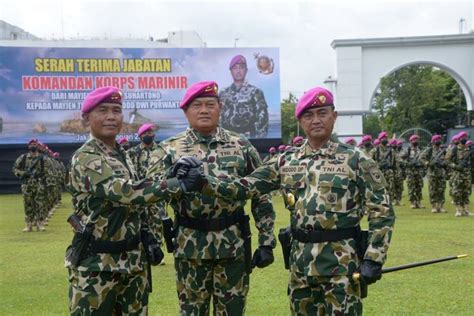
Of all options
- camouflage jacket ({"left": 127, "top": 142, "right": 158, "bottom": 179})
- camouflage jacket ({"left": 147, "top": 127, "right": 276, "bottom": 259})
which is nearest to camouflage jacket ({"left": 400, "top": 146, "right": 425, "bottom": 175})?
camouflage jacket ({"left": 127, "top": 142, "right": 158, "bottom": 179})

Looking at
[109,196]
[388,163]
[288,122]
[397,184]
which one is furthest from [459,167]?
[288,122]

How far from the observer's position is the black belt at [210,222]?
4012 mm

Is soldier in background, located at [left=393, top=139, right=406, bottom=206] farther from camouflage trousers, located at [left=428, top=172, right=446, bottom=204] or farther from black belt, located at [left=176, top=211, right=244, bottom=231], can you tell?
black belt, located at [left=176, top=211, right=244, bottom=231]

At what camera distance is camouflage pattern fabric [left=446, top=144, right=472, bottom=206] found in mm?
13508

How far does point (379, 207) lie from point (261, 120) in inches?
856

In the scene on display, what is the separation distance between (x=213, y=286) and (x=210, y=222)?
1.46ft

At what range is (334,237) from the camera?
362 centimetres

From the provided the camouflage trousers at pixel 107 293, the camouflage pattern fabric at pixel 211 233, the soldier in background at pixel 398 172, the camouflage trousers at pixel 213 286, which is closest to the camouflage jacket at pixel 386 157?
the soldier in background at pixel 398 172

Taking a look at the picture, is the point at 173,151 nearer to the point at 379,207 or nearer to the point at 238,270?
the point at 238,270

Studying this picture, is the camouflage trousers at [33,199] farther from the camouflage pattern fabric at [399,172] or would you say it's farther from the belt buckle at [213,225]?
the belt buckle at [213,225]

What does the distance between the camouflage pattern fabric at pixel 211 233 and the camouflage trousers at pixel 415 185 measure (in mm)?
12603

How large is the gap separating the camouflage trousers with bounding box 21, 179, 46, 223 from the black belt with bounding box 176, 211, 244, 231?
32.1ft

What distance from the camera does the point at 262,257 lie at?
4012 mm

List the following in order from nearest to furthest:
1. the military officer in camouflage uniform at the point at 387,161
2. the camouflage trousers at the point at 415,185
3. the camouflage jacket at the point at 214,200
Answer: the camouflage jacket at the point at 214,200, the camouflage trousers at the point at 415,185, the military officer in camouflage uniform at the point at 387,161
